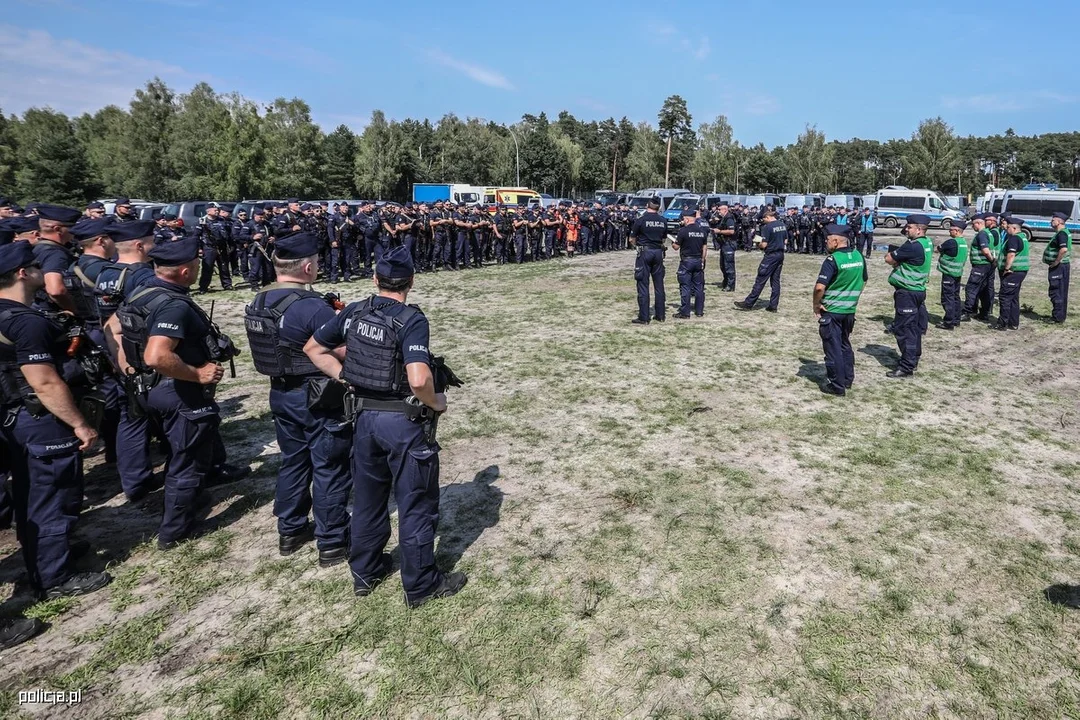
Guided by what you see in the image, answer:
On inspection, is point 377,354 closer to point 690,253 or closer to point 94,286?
point 94,286

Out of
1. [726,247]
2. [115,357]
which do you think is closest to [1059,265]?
[726,247]

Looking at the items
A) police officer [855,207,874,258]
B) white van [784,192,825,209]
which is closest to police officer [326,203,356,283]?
police officer [855,207,874,258]

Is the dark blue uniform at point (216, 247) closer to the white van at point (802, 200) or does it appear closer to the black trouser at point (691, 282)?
the black trouser at point (691, 282)

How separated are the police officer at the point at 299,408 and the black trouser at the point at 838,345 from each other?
5.35 m

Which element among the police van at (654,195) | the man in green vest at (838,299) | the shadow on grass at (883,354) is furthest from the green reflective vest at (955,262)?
the police van at (654,195)

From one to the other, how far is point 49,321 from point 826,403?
6721 mm

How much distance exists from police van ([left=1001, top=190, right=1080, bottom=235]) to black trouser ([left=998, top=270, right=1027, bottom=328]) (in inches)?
728

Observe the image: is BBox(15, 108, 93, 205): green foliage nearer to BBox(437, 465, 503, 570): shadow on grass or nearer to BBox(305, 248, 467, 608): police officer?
BBox(437, 465, 503, 570): shadow on grass

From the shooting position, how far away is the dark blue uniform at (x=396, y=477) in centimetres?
305

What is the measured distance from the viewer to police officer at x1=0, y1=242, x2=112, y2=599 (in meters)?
3.22

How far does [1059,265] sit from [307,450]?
12.1 metres

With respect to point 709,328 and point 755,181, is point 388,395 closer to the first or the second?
point 709,328

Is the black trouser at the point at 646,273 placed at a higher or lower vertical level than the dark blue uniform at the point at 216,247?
lower

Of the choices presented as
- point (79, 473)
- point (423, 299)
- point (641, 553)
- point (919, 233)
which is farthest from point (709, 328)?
point (79, 473)
